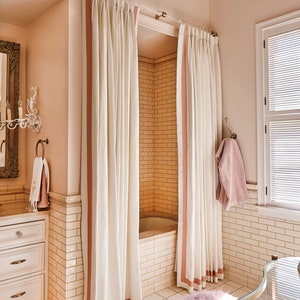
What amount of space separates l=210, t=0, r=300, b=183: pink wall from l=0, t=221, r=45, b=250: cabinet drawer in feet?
7.02

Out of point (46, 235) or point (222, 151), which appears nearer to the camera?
point (46, 235)

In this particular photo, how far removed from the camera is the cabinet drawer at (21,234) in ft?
7.46

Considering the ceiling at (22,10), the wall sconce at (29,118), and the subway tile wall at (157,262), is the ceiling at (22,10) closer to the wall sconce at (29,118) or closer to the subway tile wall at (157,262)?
the wall sconce at (29,118)

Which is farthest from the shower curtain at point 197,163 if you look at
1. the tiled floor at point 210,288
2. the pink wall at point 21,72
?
the pink wall at point 21,72

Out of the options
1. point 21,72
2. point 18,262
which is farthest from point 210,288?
point 21,72

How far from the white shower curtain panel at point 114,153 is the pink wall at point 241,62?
48.7 inches

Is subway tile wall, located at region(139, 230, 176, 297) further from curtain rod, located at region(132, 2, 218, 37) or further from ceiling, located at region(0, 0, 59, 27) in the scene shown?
ceiling, located at region(0, 0, 59, 27)

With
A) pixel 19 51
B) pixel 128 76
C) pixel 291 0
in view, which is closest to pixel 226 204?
pixel 128 76

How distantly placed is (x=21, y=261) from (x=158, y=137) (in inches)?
91.6

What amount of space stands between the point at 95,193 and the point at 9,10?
1.92 m

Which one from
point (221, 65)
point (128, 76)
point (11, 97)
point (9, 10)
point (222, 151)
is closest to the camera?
point (128, 76)

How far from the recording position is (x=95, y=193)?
2189 mm

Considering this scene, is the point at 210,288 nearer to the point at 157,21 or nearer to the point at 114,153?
the point at 114,153

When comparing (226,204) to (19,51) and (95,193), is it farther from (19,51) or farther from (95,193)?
(19,51)
